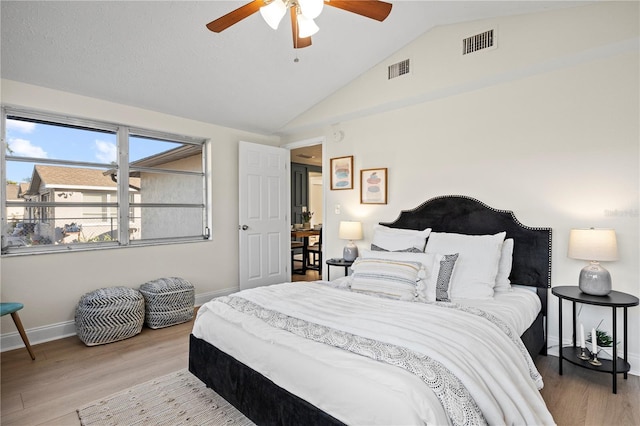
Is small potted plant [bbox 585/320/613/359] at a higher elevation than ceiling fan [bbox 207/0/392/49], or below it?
below

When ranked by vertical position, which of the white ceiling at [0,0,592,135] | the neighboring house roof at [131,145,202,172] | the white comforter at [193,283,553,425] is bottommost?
the white comforter at [193,283,553,425]

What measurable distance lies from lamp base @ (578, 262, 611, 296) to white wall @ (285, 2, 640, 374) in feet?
0.96

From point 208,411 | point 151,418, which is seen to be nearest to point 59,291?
point 151,418

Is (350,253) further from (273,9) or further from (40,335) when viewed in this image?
(40,335)

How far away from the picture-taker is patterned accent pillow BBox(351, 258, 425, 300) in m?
2.53

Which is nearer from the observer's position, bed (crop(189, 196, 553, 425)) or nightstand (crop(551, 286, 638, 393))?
bed (crop(189, 196, 553, 425))

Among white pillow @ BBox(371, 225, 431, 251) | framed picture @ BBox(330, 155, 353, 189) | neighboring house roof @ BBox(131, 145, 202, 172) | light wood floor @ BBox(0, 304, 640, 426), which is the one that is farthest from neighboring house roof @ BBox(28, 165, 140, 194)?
white pillow @ BBox(371, 225, 431, 251)

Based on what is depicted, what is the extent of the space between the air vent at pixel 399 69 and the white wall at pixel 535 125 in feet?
0.19

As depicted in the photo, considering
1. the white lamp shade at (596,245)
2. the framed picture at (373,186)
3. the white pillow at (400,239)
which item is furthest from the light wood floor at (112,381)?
the framed picture at (373,186)

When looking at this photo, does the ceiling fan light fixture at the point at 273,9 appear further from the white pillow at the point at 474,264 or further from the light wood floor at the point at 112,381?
the light wood floor at the point at 112,381

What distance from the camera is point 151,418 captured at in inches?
82.0

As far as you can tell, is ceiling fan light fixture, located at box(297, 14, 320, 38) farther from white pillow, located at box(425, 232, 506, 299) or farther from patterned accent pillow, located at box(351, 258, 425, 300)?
white pillow, located at box(425, 232, 506, 299)

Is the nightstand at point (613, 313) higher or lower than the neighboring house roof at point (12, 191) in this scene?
lower

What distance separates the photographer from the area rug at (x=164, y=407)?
6.75 feet
